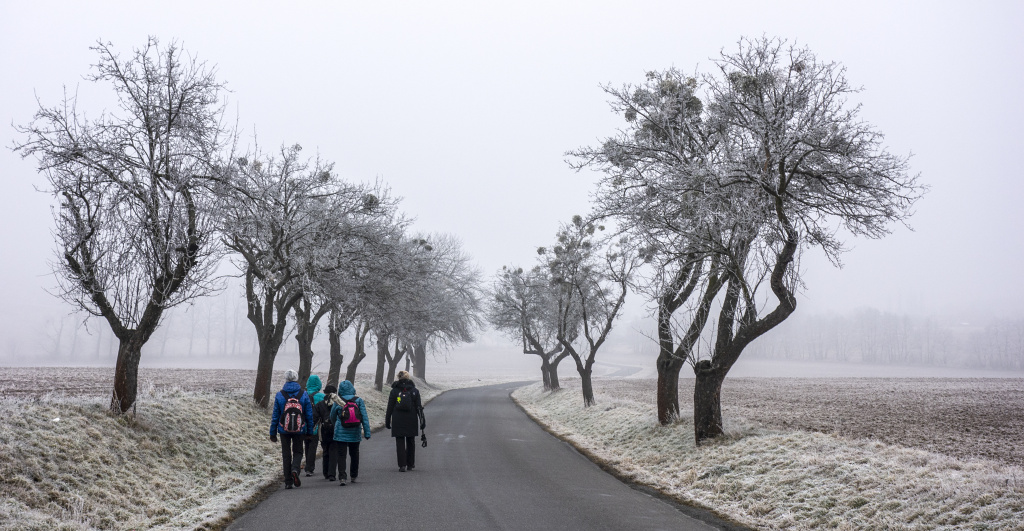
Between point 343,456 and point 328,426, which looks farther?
point 328,426

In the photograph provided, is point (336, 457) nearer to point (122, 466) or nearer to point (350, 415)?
point (350, 415)

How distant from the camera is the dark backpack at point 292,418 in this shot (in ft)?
34.6

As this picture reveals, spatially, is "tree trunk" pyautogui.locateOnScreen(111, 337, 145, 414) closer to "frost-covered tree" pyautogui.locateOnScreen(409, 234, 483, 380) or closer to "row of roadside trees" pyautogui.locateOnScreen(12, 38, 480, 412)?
"row of roadside trees" pyautogui.locateOnScreen(12, 38, 480, 412)

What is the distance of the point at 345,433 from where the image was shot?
11.1 metres

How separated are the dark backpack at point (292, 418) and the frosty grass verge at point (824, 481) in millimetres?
6482

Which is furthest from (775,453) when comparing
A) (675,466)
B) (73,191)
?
(73,191)

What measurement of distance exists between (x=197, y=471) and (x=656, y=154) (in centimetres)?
1236

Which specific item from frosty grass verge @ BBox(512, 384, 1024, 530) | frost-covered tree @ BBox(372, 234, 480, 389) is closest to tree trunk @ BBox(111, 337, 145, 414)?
frost-covered tree @ BBox(372, 234, 480, 389)

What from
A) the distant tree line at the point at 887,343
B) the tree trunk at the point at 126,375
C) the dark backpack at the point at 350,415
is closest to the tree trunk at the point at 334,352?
the tree trunk at the point at 126,375

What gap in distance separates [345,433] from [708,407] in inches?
309

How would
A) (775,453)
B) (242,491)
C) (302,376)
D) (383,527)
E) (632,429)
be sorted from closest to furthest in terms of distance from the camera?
(383,527) < (242,491) < (775,453) < (632,429) < (302,376)

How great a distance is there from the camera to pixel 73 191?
37.1 feet

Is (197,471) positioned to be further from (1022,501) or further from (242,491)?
(1022,501)

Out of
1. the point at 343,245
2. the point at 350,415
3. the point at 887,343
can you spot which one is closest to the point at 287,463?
the point at 350,415
